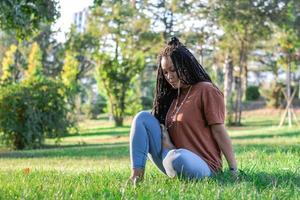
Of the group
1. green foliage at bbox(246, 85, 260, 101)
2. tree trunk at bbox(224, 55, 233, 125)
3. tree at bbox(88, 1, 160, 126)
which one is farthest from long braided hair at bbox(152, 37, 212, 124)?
green foliage at bbox(246, 85, 260, 101)

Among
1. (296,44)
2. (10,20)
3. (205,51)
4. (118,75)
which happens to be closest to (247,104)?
(205,51)

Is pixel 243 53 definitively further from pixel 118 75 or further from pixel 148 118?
pixel 148 118

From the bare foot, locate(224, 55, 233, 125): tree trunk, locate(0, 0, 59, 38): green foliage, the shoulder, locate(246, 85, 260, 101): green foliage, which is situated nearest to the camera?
the bare foot

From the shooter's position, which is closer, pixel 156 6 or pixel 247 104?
pixel 156 6

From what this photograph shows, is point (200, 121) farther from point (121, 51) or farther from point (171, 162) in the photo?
point (121, 51)

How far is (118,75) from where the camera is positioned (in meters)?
31.1

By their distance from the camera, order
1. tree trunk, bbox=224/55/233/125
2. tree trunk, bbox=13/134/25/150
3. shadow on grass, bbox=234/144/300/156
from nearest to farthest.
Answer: shadow on grass, bbox=234/144/300/156 < tree trunk, bbox=13/134/25/150 < tree trunk, bbox=224/55/233/125

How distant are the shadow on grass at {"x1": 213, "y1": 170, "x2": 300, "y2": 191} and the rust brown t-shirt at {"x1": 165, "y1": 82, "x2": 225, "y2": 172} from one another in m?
0.24

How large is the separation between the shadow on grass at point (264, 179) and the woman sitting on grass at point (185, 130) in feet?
0.37

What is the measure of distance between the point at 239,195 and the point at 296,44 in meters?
22.6

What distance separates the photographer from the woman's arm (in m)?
4.87

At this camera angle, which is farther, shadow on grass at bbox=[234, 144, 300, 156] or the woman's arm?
shadow on grass at bbox=[234, 144, 300, 156]

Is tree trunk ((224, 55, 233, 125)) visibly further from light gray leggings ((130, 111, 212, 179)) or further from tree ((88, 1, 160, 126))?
light gray leggings ((130, 111, 212, 179))

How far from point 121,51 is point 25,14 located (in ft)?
62.6
